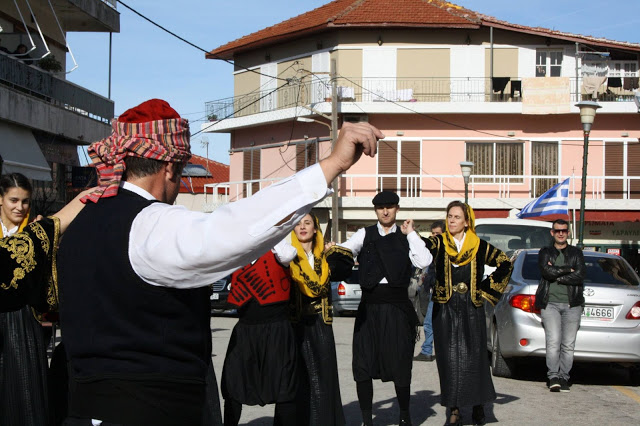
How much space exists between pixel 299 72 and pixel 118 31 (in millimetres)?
9891

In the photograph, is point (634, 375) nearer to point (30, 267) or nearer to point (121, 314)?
point (30, 267)

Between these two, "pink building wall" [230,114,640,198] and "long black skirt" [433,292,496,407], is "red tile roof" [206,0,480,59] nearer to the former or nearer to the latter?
"pink building wall" [230,114,640,198]

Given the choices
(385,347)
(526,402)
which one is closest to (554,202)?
(526,402)

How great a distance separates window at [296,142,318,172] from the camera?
37125mm

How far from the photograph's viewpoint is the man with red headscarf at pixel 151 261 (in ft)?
8.61

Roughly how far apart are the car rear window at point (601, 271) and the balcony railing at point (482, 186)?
22981 millimetres

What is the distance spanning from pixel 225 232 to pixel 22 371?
3.56m

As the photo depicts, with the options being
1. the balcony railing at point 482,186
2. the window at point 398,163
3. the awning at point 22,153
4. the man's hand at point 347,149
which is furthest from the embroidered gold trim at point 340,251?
the window at point 398,163

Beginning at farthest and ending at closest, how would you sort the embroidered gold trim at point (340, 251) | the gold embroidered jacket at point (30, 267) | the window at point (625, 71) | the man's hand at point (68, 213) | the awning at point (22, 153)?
1. the window at point (625, 71)
2. the awning at point (22, 153)
3. the embroidered gold trim at point (340, 251)
4. the man's hand at point (68, 213)
5. the gold embroidered jacket at point (30, 267)

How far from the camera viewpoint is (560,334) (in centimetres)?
1117

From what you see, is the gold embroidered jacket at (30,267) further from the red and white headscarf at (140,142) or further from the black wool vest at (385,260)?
the black wool vest at (385,260)

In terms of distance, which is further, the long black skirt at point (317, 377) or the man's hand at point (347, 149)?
the long black skirt at point (317, 377)

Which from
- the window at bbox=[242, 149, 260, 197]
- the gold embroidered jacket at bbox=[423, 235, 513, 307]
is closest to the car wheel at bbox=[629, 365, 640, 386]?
the gold embroidered jacket at bbox=[423, 235, 513, 307]

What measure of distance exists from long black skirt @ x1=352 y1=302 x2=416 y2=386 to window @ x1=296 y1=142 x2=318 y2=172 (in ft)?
92.7
